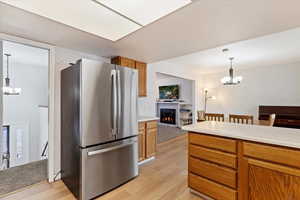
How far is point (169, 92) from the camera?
802 cm

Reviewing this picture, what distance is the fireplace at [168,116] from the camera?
7609 millimetres

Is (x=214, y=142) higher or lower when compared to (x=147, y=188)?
higher

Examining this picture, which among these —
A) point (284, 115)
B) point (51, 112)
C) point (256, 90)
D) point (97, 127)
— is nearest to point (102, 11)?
point (97, 127)

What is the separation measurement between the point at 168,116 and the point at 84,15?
6.60 meters

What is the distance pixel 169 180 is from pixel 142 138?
903 millimetres

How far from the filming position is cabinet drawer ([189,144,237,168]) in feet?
5.63

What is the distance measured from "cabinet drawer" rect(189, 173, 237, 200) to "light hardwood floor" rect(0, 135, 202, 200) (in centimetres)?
16

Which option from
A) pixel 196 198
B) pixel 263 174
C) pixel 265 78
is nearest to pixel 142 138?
pixel 196 198

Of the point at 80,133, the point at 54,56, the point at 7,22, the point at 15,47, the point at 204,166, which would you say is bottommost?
the point at 204,166

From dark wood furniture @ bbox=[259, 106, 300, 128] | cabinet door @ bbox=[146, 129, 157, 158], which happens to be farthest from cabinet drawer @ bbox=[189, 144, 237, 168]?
dark wood furniture @ bbox=[259, 106, 300, 128]

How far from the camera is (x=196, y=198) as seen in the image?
2014 millimetres

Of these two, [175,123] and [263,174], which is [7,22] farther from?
[175,123]

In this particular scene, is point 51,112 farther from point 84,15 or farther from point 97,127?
point 84,15

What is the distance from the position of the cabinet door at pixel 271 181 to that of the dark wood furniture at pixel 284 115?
4.12m
